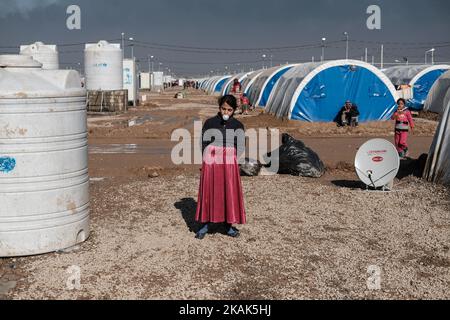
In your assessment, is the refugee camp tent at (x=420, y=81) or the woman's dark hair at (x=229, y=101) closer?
the woman's dark hair at (x=229, y=101)

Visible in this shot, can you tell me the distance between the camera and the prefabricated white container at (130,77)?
2855cm

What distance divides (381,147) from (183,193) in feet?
10.5

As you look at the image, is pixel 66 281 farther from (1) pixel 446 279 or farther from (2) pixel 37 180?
(1) pixel 446 279

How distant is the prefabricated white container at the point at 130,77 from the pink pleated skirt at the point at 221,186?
77.6 feet

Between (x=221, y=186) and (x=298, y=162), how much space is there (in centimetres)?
397

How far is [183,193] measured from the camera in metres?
8.09

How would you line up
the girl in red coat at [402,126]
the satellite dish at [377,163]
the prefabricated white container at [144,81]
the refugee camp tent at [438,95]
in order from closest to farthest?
the satellite dish at [377,163], the girl in red coat at [402,126], the refugee camp tent at [438,95], the prefabricated white container at [144,81]

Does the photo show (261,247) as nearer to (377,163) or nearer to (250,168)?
(377,163)

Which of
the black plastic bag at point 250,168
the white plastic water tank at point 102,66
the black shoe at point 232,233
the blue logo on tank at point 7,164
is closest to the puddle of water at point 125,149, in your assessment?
the black plastic bag at point 250,168

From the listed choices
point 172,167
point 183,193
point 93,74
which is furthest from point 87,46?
point 183,193

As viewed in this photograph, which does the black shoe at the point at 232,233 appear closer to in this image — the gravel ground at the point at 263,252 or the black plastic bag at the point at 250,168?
the gravel ground at the point at 263,252

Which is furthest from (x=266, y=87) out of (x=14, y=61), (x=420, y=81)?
(x=14, y=61)

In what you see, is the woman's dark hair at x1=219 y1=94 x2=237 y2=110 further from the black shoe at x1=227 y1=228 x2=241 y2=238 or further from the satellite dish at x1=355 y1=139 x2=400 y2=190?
the satellite dish at x1=355 y1=139 x2=400 y2=190
